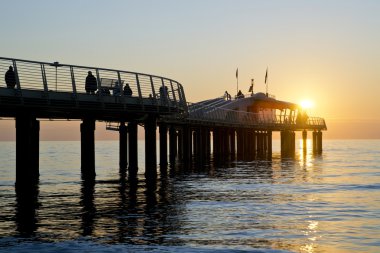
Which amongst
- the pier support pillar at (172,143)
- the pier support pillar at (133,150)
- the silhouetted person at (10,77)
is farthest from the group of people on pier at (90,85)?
the pier support pillar at (172,143)

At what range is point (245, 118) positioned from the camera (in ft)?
281

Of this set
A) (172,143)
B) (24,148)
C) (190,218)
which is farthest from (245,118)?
(190,218)

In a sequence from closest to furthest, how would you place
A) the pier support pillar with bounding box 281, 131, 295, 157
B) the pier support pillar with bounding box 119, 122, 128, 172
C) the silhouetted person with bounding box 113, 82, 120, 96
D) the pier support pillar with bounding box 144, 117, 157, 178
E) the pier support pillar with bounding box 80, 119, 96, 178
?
the silhouetted person with bounding box 113, 82, 120, 96
the pier support pillar with bounding box 80, 119, 96, 178
the pier support pillar with bounding box 144, 117, 157, 178
the pier support pillar with bounding box 119, 122, 128, 172
the pier support pillar with bounding box 281, 131, 295, 157

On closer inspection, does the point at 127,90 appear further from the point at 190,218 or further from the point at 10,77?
the point at 190,218

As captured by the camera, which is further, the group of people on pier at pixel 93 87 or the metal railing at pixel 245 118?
the metal railing at pixel 245 118

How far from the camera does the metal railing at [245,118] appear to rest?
219ft

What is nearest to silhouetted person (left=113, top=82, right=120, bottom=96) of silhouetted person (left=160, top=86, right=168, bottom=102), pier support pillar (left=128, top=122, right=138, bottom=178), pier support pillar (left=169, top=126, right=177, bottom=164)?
silhouetted person (left=160, top=86, right=168, bottom=102)

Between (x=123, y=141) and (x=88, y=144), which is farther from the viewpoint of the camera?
(x=123, y=141)

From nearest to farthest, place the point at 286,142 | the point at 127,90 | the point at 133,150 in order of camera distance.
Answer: the point at 127,90 → the point at 133,150 → the point at 286,142

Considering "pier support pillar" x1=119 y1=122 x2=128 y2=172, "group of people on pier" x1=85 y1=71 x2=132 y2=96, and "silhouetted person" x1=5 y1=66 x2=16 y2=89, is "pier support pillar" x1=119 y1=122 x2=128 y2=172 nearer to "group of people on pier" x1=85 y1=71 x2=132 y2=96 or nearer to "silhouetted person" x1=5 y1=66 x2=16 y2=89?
"group of people on pier" x1=85 y1=71 x2=132 y2=96

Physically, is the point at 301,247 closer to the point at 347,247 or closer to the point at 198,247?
the point at 347,247

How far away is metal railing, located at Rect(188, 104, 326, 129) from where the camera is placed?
66.6m

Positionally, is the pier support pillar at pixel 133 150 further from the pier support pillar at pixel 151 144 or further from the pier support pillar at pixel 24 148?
the pier support pillar at pixel 24 148

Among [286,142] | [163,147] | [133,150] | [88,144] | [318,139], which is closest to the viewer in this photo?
[88,144]
